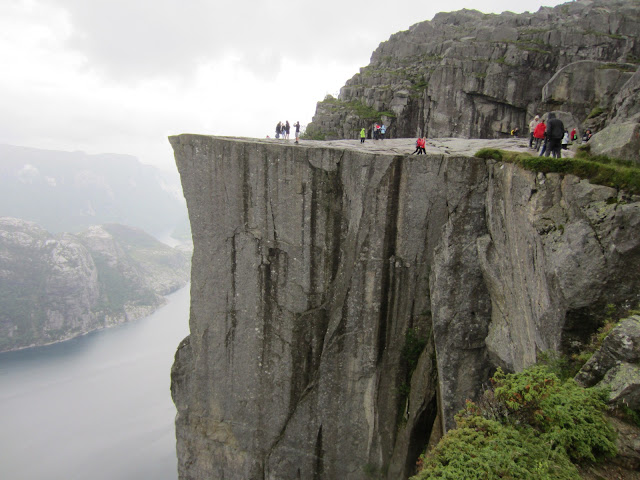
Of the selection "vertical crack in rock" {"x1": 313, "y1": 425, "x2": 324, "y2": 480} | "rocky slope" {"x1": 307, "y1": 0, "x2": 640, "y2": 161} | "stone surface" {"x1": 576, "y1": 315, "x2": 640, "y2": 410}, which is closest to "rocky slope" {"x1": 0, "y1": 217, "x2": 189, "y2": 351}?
"rocky slope" {"x1": 307, "y1": 0, "x2": 640, "y2": 161}

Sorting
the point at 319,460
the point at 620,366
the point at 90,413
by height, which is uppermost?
the point at 620,366

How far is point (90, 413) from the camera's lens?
184ft

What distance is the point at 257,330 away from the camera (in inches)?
604

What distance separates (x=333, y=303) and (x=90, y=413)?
192 feet

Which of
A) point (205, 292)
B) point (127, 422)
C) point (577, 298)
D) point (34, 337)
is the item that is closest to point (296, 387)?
point (205, 292)

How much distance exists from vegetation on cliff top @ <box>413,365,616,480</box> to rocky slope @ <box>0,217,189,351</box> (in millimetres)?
125314

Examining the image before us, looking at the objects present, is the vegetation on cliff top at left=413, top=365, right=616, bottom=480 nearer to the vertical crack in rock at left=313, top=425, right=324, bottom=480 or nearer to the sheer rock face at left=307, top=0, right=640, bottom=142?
the vertical crack in rock at left=313, top=425, right=324, bottom=480

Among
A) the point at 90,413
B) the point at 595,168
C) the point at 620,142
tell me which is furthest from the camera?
the point at 90,413

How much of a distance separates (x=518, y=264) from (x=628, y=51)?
2179 cm

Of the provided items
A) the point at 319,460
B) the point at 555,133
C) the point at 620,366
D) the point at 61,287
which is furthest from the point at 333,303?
the point at 61,287

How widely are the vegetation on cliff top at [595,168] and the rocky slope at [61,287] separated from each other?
126 metres

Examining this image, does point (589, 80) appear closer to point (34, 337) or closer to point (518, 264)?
point (518, 264)

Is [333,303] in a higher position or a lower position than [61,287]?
higher

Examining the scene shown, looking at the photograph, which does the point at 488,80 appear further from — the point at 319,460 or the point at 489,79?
the point at 319,460
